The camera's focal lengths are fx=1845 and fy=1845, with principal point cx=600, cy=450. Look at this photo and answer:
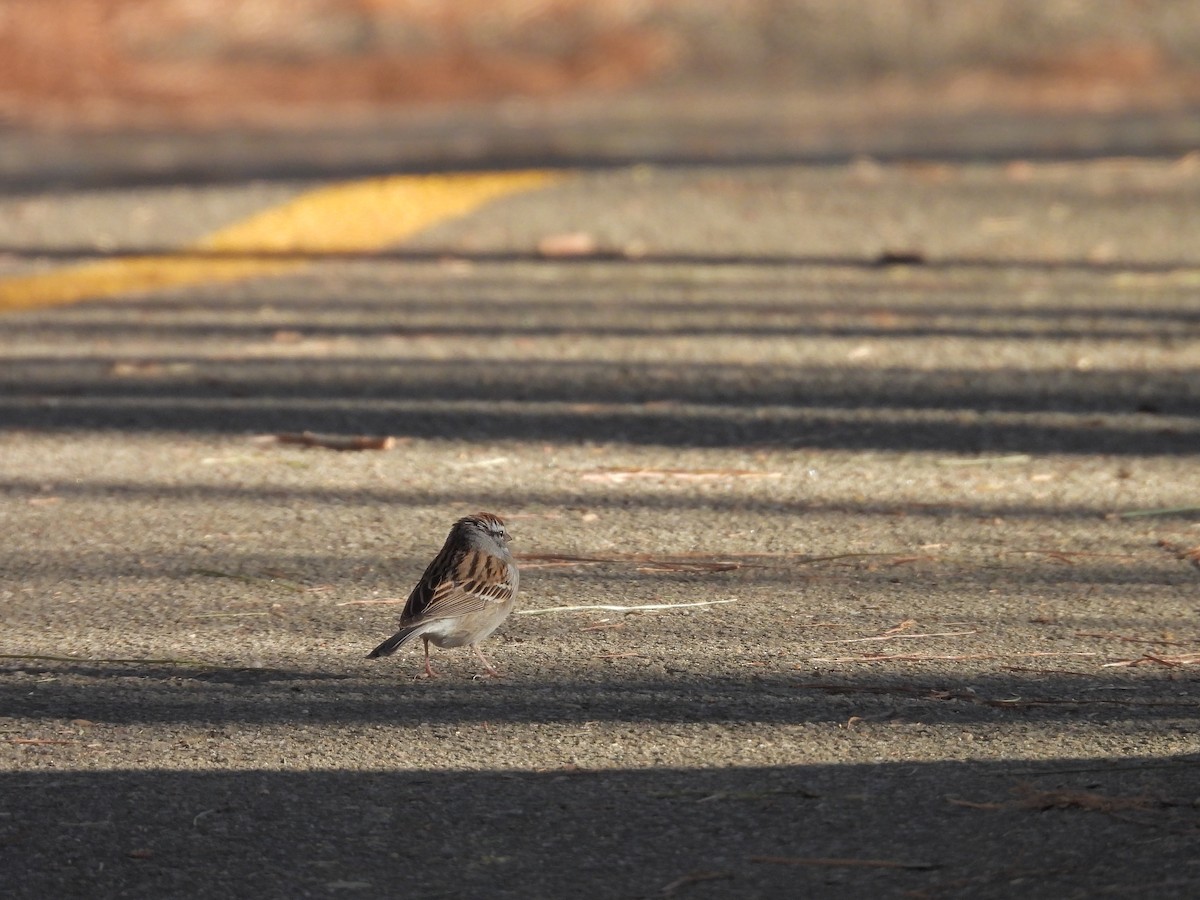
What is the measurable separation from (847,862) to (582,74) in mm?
16721

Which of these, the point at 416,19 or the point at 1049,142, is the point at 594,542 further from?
the point at 416,19

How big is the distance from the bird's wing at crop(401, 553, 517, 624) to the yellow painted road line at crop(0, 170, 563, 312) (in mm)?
4667

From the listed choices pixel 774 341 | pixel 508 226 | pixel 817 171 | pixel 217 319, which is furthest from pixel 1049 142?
pixel 217 319

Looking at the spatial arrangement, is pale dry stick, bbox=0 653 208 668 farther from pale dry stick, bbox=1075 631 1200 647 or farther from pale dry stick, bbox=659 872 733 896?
pale dry stick, bbox=1075 631 1200 647

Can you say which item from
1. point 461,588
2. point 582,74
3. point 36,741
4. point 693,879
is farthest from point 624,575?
point 582,74

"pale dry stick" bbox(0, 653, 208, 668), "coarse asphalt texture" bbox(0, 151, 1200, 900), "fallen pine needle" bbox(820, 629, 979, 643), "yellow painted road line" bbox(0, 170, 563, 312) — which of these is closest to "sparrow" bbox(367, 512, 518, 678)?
"coarse asphalt texture" bbox(0, 151, 1200, 900)

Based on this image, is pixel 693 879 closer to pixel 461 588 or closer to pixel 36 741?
pixel 461 588

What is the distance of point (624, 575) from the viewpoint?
4.42 m

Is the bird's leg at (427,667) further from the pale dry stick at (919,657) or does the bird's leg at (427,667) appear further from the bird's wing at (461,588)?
the pale dry stick at (919,657)

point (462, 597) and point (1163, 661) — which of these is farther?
point (1163, 661)

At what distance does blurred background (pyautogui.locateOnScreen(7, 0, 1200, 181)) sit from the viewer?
1411 centimetres

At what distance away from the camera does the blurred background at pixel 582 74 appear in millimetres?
14109

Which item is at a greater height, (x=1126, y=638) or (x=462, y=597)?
(x=462, y=597)

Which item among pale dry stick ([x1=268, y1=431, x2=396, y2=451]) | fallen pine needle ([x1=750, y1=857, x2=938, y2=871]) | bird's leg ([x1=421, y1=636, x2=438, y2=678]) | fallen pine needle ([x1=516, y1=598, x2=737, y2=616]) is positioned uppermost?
pale dry stick ([x1=268, y1=431, x2=396, y2=451])
